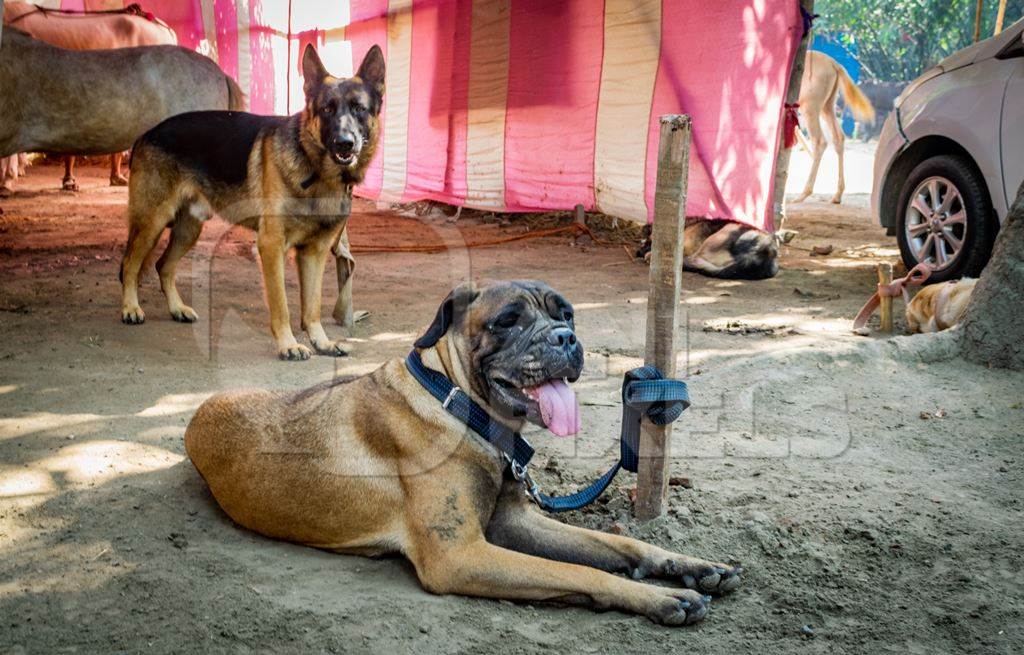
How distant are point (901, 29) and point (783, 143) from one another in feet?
93.9

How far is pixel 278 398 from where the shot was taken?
11.4 feet

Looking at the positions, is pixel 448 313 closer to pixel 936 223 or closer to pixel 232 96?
Result: pixel 936 223

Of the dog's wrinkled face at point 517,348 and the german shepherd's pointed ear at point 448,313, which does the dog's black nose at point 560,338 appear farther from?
the german shepherd's pointed ear at point 448,313

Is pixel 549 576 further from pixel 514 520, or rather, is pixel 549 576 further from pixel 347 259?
pixel 347 259

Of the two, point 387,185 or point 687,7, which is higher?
point 687,7

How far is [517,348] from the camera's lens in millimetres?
3064

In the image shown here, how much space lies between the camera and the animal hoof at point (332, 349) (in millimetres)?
5945

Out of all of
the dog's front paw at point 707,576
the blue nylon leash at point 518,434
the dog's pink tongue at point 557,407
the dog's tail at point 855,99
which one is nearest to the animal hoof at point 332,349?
the blue nylon leash at point 518,434

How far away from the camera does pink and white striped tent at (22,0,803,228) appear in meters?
8.55

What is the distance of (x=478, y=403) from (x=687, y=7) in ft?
21.8

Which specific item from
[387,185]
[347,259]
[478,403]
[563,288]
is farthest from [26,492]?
[387,185]

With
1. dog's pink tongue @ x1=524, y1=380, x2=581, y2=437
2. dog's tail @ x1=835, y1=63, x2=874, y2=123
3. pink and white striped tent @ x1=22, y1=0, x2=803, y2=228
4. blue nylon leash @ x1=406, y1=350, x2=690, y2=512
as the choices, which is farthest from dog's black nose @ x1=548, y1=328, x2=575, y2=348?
dog's tail @ x1=835, y1=63, x2=874, y2=123

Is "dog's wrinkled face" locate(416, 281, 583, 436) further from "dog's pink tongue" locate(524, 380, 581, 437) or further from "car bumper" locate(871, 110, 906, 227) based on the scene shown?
"car bumper" locate(871, 110, 906, 227)

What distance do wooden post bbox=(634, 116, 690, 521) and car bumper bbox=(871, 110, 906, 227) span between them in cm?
547
